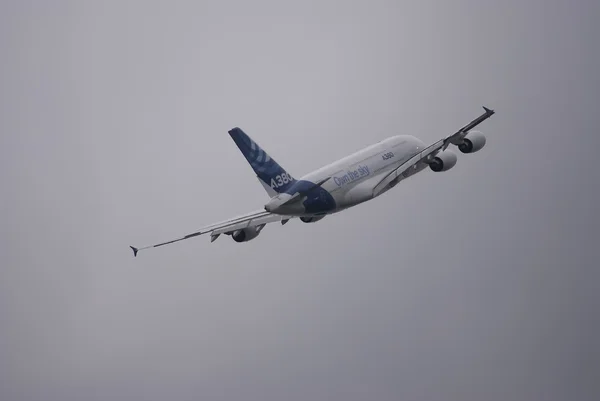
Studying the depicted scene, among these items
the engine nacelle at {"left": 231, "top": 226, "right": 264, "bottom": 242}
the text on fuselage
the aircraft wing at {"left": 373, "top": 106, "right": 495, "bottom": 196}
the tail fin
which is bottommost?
the engine nacelle at {"left": 231, "top": 226, "right": 264, "bottom": 242}

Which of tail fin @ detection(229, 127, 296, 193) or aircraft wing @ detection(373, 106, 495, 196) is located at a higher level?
tail fin @ detection(229, 127, 296, 193)

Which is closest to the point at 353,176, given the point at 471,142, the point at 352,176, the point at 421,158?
the point at 352,176

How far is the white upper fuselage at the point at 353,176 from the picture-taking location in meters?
88.0

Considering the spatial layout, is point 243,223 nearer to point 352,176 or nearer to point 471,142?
point 352,176

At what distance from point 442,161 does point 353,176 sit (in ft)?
25.9

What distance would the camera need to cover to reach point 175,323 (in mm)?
176500

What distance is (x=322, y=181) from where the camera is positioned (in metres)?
88.9

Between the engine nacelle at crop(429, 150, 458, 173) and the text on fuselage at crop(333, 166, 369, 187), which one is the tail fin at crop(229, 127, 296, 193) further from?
the engine nacelle at crop(429, 150, 458, 173)

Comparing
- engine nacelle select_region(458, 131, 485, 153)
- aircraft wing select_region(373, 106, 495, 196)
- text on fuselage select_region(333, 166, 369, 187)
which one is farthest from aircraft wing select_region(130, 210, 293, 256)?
engine nacelle select_region(458, 131, 485, 153)

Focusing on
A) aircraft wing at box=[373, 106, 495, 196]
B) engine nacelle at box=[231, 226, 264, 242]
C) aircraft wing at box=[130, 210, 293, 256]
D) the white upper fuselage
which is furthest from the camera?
engine nacelle at box=[231, 226, 264, 242]

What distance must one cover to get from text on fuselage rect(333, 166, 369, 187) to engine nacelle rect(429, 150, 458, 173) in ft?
19.0

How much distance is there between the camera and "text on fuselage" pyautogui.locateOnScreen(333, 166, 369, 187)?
90125 mm

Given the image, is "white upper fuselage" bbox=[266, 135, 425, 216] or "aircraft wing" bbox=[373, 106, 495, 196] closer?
"white upper fuselage" bbox=[266, 135, 425, 216]

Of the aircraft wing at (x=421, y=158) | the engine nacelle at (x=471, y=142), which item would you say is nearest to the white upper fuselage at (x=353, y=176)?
the aircraft wing at (x=421, y=158)
